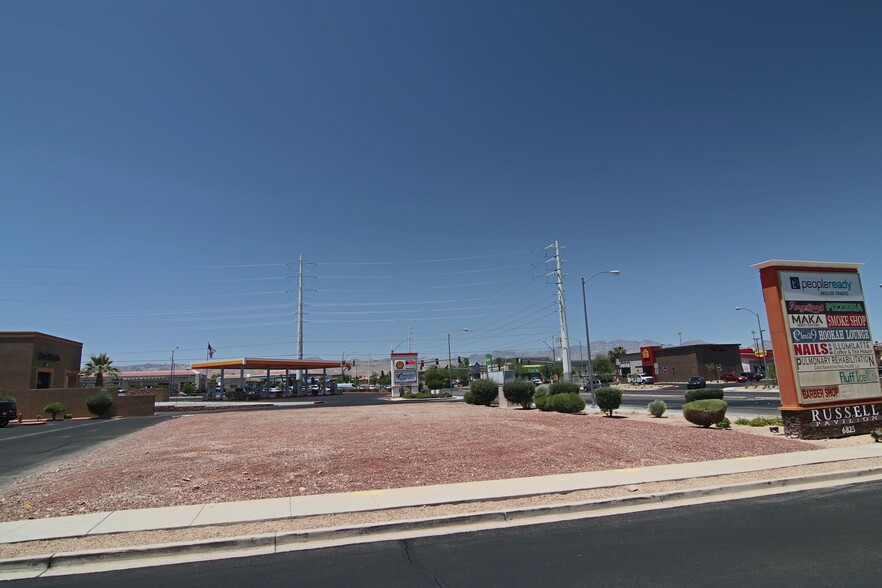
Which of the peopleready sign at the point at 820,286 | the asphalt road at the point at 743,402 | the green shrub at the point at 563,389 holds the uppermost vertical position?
the peopleready sign at the point at 820,286

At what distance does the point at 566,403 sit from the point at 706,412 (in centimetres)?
752

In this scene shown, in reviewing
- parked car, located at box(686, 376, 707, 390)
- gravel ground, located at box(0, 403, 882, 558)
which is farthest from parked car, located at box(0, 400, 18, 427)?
parked car, located at box(686, 376, 707, 390)

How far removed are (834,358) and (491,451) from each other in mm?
11837

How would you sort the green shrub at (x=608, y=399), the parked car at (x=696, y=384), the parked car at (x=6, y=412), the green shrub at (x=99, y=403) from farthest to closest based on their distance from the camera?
the parked car at (x=696, y=384) → the green shrub at (x=99, y=403) → the parked car at (x=6, y=412) → the green shrub at (x=608, y=399)

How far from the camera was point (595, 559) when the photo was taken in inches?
263

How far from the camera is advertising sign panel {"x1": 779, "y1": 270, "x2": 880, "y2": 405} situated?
1680cm

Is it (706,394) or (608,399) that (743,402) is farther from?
(608,399)

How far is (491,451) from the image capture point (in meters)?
14.0

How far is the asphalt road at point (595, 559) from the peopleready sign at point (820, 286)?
1028 centimetres

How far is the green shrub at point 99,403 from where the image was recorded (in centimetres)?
4044

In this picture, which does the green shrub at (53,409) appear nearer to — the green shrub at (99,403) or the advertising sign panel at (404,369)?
the green shrub at (99,403)

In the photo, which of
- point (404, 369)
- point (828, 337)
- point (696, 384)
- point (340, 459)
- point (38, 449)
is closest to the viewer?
point (340, 459)

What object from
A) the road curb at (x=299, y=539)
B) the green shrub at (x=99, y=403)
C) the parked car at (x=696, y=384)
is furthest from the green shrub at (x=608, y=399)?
the parked car at (x=696, y=384)

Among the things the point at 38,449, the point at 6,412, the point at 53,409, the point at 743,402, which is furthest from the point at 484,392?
the point at 53,409
